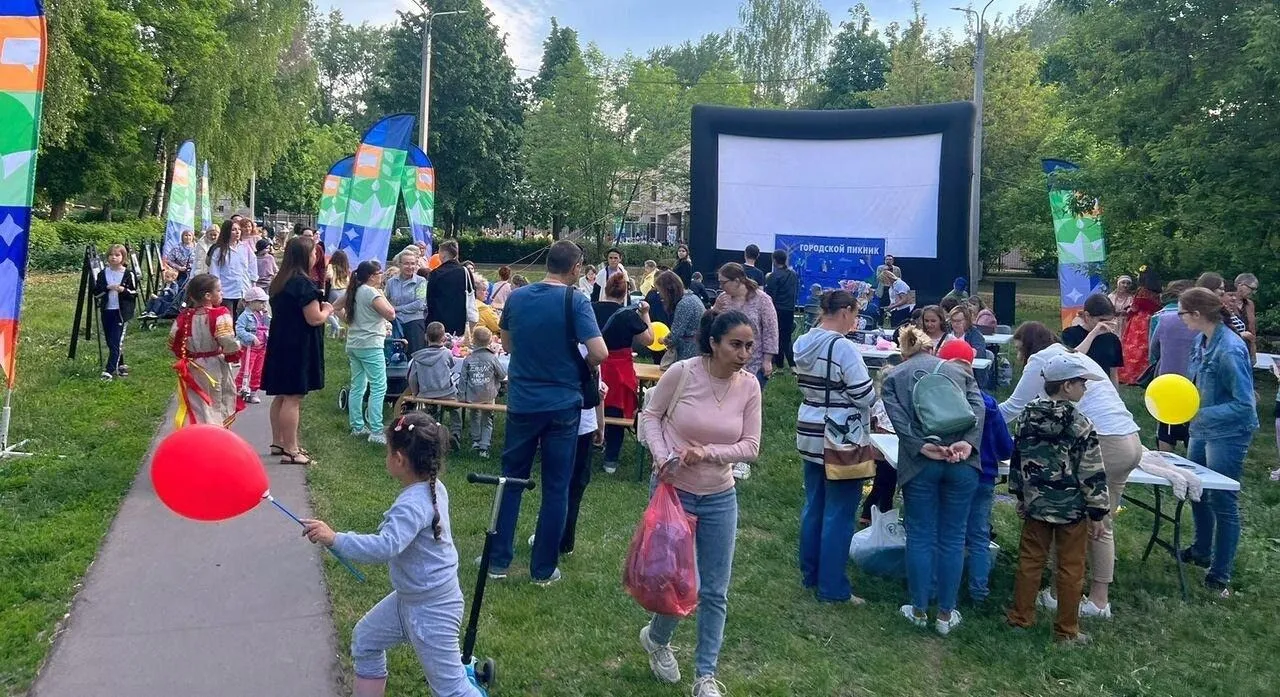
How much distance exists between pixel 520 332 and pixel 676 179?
35.1m

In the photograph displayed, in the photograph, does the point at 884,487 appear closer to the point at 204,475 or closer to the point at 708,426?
the point at 708,426

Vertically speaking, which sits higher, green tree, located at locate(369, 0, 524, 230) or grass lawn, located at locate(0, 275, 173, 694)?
green tree, located at locate(369, 0, 524, 230)

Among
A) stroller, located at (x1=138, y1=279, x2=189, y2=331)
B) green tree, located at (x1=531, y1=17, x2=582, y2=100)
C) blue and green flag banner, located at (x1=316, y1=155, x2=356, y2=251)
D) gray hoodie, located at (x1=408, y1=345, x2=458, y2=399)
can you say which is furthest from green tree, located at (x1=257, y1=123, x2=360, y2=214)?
gray hoodie, located at (x1=408, y1=345, x2=458, y2=399)

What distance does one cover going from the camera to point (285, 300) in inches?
261

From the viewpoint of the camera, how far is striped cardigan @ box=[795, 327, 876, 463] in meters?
4.61

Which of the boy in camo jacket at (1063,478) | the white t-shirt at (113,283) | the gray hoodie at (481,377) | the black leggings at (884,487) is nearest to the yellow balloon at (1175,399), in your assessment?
the boy in camo jacket at (1063,478)

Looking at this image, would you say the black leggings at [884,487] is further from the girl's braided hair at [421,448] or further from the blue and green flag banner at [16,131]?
the blue and green flag banner at [16,131]

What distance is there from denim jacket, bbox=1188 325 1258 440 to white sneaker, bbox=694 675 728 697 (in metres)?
3.63

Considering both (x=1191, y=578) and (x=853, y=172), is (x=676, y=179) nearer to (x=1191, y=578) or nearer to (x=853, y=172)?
(x=853, y=172)

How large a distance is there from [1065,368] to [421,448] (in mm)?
3178

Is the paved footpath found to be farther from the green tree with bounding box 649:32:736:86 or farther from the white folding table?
the green tree with bounding box 649:32:736:86

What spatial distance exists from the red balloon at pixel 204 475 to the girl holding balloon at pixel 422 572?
45 centimetres

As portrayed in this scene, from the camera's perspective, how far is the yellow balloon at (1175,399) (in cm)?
563

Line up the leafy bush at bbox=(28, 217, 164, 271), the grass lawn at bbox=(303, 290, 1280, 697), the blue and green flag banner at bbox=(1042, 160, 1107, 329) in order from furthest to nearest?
the leafy bush at bbox=(28, 217, 164, 271)
the blue and green flag banner at bbox=(1042, 160, 1107, 329)
the grass lawn at bbox=(303, 290, 1280, 697)
